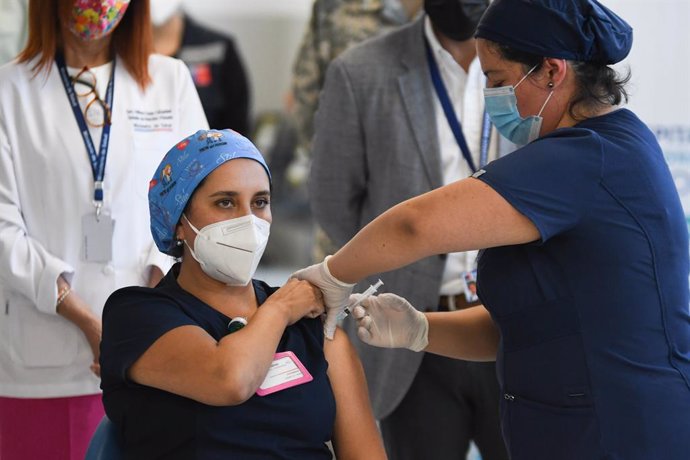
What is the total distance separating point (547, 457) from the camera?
6.35 ft

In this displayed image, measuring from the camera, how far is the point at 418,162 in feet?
9.17

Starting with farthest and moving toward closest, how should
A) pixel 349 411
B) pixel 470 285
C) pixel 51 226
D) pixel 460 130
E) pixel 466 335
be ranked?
1. pixel 460 130
2. pixel 470 285
3. pixel 51 226
4. pixel 466 335
5. pixel 349 411

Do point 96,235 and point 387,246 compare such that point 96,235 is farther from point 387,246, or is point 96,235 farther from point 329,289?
point 387,246

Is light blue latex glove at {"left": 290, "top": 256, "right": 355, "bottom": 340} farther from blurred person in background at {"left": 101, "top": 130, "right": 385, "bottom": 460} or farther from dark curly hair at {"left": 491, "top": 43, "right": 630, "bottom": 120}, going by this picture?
dark curly hair at {"left": 491, "top": 43, "right": 630, "bottom": 120}

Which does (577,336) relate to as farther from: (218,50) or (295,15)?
(295,15)

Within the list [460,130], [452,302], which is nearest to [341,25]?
[460,130]

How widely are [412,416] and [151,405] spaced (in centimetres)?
104

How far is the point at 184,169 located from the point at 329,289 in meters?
0.38

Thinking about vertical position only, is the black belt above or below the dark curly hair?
below

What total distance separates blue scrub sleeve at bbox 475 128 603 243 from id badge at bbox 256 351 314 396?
54 cm

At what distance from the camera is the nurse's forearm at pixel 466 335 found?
2258mm

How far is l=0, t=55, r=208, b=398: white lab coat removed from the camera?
2.42 m

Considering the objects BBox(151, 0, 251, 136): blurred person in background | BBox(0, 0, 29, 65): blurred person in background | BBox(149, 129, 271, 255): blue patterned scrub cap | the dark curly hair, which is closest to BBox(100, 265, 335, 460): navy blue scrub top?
BBox(149, 129, 271, 255): blue patterned scrub cap

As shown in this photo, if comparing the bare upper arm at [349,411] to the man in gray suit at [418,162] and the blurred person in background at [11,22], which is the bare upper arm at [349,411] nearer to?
the man in gray suit at [418,162]
